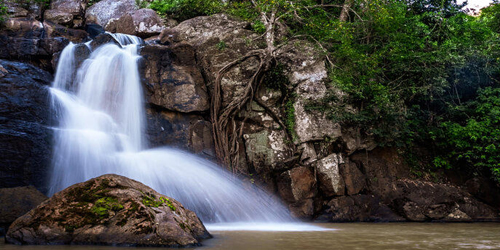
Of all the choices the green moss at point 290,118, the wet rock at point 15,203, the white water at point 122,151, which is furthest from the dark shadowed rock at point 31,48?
the green moss at point 290,118

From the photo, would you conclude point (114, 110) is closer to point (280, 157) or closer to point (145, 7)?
point (280, 157)

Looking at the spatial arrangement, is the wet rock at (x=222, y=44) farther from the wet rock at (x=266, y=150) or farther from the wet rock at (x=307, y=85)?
the wet rock at (x=266, y=150)

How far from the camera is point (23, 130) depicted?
6438mm

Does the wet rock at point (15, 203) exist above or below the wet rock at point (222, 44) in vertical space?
below

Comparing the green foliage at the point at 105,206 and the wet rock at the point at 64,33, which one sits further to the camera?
the wet rock at the point at 64,33

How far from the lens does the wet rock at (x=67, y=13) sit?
13.3m

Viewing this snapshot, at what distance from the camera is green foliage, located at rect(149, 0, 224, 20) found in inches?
513

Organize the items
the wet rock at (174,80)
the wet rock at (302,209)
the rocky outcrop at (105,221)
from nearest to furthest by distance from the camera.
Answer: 1. the rocky outcrop at (105,221)
2. the wet rock at (302,209)
3. the wet rock at (174,80)

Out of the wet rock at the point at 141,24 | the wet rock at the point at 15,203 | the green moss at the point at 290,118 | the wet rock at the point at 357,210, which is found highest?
the wet rock at the point at 141,24

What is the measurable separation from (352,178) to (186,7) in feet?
32.2

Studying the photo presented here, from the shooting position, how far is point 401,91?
998 centimetres

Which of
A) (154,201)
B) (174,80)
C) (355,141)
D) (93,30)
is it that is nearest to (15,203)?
(154,201)

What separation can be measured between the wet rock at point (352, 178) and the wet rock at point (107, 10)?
38.1ft

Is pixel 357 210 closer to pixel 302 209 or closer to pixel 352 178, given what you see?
pixel 352 178
